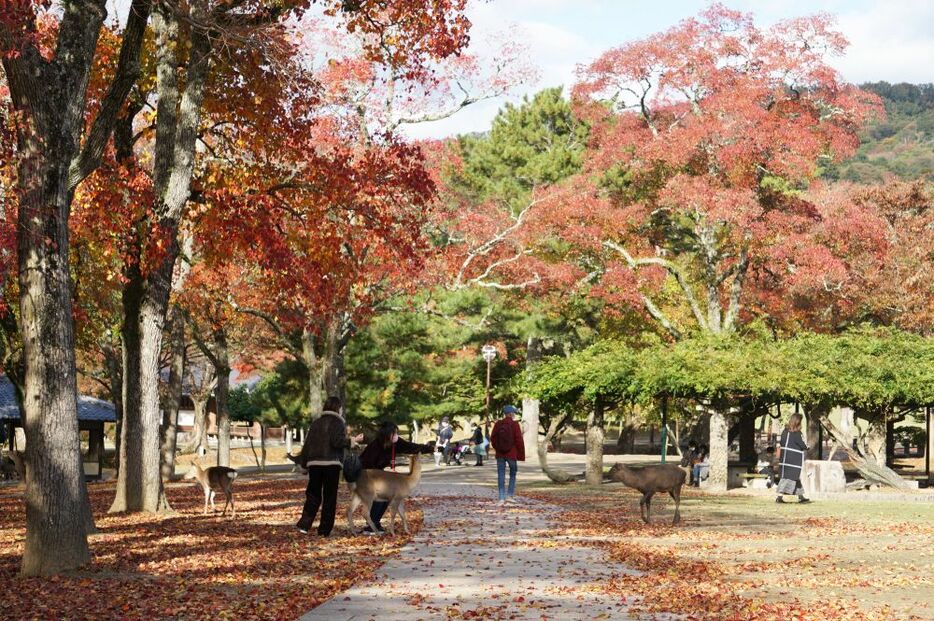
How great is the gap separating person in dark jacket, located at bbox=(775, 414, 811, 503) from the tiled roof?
22.2 meters

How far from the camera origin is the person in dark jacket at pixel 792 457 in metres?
24.1

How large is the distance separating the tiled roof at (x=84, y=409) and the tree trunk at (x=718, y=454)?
19.1 metres

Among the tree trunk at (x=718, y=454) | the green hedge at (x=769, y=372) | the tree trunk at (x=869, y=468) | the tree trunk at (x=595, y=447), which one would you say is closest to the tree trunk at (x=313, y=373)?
the green hedge at (x=769, y=372)

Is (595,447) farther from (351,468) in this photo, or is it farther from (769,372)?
(351,468)

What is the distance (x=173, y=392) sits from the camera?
1406 inches

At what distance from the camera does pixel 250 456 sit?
190ft

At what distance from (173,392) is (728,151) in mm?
17417

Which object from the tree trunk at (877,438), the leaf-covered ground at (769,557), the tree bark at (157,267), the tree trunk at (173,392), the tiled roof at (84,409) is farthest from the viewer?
the tiled roof at (84,409)

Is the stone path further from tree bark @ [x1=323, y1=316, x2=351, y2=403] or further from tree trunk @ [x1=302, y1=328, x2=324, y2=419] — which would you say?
tree trunk @ [x1=302, y1=328, x2=324, y2=419]

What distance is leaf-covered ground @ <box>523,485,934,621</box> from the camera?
32.5ft

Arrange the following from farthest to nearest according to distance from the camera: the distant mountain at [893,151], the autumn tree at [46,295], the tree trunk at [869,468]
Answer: the distant mountain at [893,151]
the tree trunk at [869,468]
the autumn tree at [46,295]

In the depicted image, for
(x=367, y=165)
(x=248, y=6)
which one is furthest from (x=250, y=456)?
(x=248, y=6)

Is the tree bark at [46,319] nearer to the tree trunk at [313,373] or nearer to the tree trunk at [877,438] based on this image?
the tree trunk at [313,373]

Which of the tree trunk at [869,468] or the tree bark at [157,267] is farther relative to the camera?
the tree trunk at [869,468]
